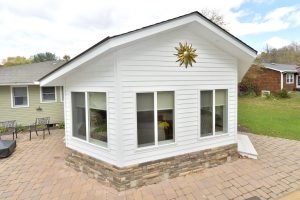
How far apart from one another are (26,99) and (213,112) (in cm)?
1190

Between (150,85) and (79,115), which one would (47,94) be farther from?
(150,85)

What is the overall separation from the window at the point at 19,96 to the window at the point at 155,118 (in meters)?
11.0

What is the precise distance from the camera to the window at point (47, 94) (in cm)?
A: 1410

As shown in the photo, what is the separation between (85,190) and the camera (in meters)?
5.35

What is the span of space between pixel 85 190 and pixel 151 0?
10.4 metres

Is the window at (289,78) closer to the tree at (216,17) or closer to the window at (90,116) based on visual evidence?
the tree at (216,17)

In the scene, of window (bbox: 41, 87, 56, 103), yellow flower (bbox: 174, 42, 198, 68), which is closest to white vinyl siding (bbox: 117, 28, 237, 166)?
yellow flower (bbox: 174, 42, 198, 68)

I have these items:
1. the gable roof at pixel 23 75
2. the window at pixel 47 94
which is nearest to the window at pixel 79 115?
the gable roof at pixel 23 75

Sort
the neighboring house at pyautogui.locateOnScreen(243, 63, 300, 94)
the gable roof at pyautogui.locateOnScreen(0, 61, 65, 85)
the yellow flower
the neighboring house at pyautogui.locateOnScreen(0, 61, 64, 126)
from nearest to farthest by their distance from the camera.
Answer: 1. the yellow flower
2. the gable roof at pyautogui.locateOnScreen(0, 61, 65, 85)
3. the neighboring house at pyautogui.locateOnScreen(0, 61, 64, 126)
4. the neighboring house at pyautogui.locateOnScreen(243, 63, 300, 94)

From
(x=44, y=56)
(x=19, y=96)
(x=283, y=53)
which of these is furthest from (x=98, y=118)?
(x=283, y=53)

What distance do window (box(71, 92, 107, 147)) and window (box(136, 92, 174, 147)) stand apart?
3.07 ft

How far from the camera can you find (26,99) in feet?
44.8

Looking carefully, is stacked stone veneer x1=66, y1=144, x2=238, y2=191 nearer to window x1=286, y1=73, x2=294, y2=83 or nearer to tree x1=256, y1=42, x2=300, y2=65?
window x1=286, y1=73, x2=294, y2=83

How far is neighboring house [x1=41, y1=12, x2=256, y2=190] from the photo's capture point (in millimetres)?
5211
